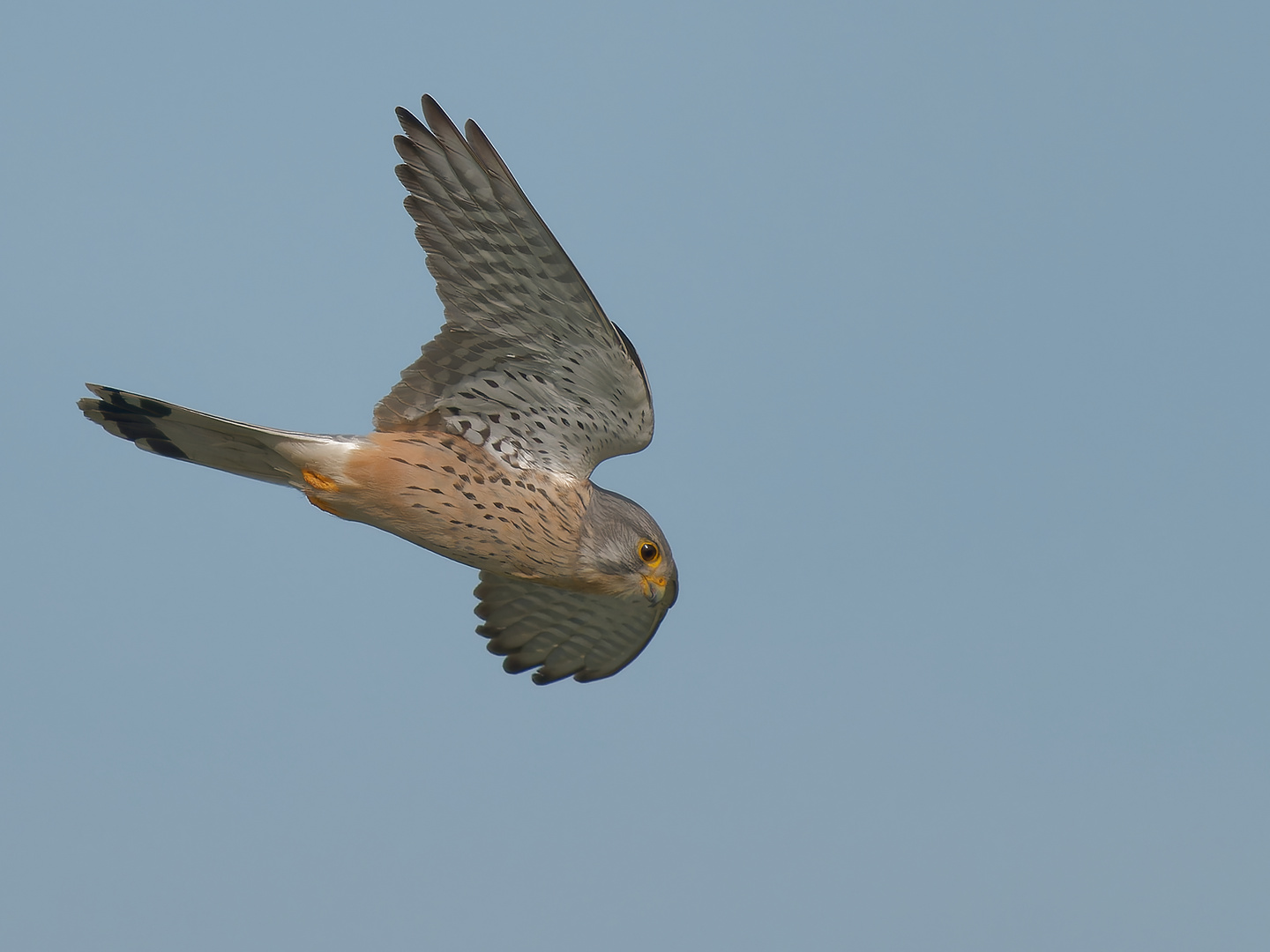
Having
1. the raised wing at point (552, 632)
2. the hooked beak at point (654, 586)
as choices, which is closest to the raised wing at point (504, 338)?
the hooked beak at point (654, 586)

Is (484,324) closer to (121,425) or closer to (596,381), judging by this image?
(596,381)

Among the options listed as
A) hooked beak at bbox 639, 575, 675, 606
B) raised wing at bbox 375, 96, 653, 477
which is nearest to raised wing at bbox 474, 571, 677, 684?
hooked beak at bbox 639, 575, 675, 606

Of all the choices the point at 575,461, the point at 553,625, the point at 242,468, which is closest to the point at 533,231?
the point at 575,461

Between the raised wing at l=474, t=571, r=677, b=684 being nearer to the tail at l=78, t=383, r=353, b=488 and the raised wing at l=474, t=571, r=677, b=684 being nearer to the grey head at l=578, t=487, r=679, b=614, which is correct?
the grey head at l=578, t=487, r=679, b=614

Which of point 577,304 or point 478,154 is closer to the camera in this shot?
point 478,154

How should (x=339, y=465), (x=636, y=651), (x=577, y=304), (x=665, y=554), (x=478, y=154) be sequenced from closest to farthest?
(x=478, y=154) < (x=577, y=304) < (x=339, y=465) < (x=665, y=554) < (x=636, y=651)

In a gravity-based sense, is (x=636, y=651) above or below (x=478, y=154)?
below

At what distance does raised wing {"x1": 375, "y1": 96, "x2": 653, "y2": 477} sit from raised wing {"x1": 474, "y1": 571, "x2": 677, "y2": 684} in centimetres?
160

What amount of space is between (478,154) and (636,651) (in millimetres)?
3684

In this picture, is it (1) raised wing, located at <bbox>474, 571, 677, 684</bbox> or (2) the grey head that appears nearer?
(2) the grey head

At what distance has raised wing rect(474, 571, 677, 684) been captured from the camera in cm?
817

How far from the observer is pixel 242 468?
6.70 metres

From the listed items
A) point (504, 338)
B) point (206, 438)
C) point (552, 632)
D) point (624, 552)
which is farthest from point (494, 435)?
point (552, 632)

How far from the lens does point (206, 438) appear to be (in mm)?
6496
